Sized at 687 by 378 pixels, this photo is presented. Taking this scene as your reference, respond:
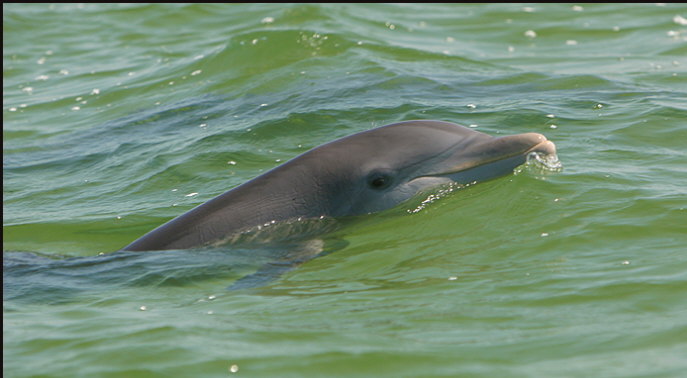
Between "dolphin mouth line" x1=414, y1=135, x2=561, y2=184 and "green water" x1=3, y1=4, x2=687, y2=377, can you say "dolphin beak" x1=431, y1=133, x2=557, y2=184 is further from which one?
"green water" x1=3, y1=4, x2=687, y2=377

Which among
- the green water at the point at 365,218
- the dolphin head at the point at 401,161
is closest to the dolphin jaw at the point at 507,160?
the dolphin head at the point at 401,161

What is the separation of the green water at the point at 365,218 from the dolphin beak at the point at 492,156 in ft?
0.67

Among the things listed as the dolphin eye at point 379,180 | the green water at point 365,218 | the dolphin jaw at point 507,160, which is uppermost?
the dolphin jaw at point 507,160

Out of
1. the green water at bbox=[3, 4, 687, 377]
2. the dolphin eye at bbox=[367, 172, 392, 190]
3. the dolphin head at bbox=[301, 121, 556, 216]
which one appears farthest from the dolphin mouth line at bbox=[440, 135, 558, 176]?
the dolphin eye at bbox=[367, 172, 392, 190]

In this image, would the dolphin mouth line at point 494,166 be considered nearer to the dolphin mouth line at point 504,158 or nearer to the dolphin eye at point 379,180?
the dolphin mouth line at point 504,158

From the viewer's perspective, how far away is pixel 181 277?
8430 millimetres

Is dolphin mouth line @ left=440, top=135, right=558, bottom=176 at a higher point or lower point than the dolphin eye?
higher

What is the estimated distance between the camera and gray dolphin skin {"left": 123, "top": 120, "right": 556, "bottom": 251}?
30.0 feet

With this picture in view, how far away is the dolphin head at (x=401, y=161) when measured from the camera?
9359mm

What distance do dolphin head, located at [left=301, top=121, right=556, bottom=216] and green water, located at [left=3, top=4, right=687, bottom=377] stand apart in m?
0.21

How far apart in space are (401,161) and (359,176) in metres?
0.40

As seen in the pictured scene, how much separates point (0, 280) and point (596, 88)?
9.18 metres

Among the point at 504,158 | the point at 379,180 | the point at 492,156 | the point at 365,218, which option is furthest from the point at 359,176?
the point at 504,158

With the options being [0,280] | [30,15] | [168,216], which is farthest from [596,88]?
[30,15]
